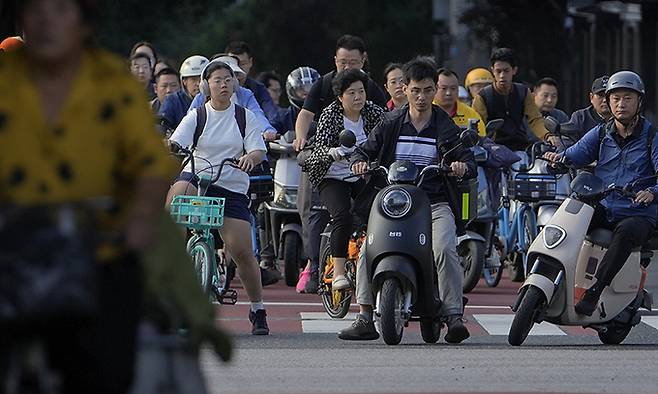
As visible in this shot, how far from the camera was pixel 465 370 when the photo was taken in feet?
34.7

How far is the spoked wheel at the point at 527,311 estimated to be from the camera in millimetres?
11609

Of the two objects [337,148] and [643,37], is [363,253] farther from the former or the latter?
[643,37]

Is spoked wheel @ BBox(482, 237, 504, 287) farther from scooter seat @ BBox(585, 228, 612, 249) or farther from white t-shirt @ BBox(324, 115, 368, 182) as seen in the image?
scooter seat @ BBox(585, 228, 612, 249)

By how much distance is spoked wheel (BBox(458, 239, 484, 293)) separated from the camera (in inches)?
635

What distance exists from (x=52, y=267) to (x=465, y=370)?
18.5 feet

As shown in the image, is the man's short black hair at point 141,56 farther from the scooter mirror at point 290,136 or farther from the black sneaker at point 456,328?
the black sneaker at point 456,328

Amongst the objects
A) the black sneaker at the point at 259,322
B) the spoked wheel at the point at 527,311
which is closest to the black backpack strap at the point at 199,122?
the black sneaker at the point at 259,322

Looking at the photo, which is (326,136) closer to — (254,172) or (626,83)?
(626,83)

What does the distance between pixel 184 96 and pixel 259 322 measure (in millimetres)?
3769

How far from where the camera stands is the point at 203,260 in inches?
521

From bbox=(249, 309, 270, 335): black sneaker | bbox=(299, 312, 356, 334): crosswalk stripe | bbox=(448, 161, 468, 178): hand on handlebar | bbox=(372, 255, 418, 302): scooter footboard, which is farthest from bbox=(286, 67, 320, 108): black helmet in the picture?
bbox=(372, 255, 418, 302): scooter footboard

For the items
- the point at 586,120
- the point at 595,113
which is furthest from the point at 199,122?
the point at 595,113

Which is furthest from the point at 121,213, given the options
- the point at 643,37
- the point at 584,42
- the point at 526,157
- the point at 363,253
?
the point at 584,42

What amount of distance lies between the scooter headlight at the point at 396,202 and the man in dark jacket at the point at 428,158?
1.00 ft
